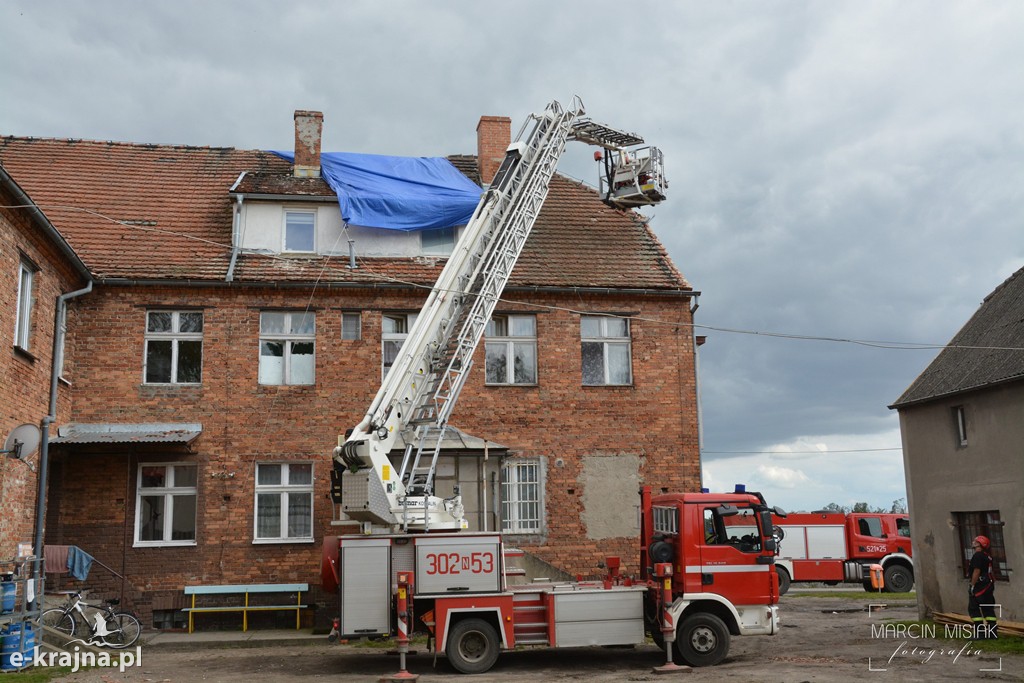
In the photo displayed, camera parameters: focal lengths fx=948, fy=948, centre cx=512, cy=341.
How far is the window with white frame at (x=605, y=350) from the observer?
2047 centimetres

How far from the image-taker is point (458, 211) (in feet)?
67.2

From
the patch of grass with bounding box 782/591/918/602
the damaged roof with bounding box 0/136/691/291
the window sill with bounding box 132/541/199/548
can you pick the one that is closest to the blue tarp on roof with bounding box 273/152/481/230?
the damaged roof with bounding box 0/136/691/291

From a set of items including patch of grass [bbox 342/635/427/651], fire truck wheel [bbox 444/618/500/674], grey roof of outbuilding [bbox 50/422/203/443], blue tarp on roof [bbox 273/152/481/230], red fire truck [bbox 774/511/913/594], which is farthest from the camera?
red fire truck [bbox 774/511/913/594]

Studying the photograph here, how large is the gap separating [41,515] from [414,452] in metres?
6.62

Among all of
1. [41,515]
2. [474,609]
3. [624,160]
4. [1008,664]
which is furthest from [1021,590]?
[41,515]

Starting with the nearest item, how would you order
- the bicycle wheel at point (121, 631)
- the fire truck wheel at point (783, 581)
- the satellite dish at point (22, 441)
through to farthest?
the satellite dish at point (22, 441), the bicycle wheel at point (121, 631), the fire truck wheel at point (783, 581)

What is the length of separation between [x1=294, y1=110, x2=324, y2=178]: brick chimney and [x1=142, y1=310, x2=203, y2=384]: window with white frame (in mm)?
4553

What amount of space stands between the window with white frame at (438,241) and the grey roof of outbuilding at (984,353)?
31.9ft

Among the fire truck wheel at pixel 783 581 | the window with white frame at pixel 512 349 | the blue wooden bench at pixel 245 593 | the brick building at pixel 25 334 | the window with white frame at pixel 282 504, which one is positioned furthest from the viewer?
the fire truck wheel at pixel 783 581

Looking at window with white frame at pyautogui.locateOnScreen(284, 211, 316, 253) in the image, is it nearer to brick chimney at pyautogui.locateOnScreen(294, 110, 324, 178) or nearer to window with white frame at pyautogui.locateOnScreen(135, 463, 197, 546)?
brick chimney at pyautogui.locateOnScreen(294, 110, 324, 178)

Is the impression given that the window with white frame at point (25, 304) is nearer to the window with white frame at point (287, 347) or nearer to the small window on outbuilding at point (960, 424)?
the window with white frame at point (287, 347)

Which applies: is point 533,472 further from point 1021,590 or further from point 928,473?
point 1021,590

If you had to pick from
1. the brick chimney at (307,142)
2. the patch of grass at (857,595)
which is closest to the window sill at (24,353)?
the brick chimney at (307,142)

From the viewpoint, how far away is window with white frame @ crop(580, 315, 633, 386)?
806 inches
